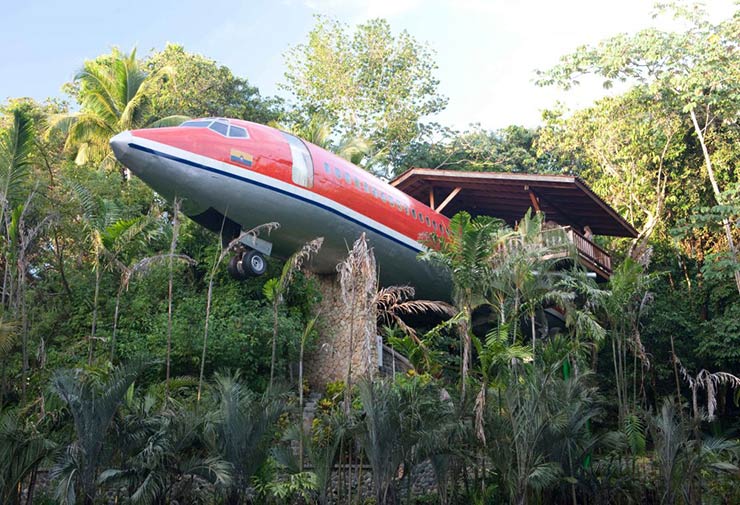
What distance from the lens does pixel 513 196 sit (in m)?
22.7

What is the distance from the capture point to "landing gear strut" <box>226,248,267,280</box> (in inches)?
657

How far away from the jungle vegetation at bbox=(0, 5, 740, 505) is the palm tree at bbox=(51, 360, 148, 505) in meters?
0.03

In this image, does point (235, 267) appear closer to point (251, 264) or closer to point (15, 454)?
point (251, 264)

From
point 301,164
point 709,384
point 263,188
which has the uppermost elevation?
point 301,164

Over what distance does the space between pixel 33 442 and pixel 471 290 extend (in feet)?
25.4

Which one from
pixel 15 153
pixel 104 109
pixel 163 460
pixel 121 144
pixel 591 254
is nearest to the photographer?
pixel 163 460

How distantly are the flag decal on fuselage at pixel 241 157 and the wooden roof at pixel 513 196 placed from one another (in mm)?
7433

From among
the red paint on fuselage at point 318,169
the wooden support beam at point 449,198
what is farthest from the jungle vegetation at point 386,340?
the wooden support beam at point 449,198

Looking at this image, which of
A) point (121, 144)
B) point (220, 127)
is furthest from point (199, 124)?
point (121, 144)

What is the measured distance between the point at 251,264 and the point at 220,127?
3064mm

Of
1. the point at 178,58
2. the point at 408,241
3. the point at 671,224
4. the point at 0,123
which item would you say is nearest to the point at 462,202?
the point at 408,241

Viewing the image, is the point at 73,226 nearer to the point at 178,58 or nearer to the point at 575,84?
the point at 178,58

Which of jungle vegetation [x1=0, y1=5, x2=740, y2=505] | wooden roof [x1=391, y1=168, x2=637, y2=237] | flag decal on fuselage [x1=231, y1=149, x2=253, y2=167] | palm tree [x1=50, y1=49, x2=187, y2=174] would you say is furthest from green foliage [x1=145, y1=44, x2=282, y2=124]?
flag decal on fuselage [x1=231, y1=149, x2=253, y2=167]

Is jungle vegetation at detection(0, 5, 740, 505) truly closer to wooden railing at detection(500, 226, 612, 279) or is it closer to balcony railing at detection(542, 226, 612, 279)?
wooden railing at detection(500, 226, 612, 279)
